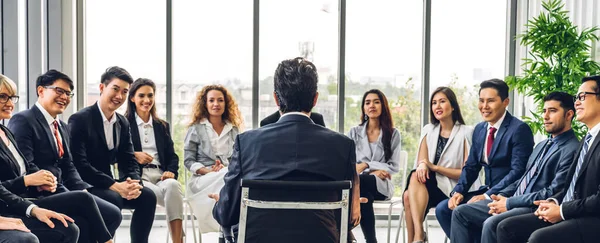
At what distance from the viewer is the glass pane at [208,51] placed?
6.66m

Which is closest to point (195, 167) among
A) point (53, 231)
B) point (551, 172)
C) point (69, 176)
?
point (69, 176)

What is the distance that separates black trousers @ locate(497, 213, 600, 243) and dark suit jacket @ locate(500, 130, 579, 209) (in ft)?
0.82

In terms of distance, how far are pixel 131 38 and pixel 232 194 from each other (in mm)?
4234

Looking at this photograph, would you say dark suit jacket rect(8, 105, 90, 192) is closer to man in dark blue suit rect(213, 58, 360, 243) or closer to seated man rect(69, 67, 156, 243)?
seated man rect(69, 67, 156, 243)

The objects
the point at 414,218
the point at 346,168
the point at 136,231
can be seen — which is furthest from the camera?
the point at 414,218

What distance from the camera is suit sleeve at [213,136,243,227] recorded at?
2.77 meters

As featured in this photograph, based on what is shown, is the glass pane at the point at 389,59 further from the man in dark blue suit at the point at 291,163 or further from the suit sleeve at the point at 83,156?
the man in dark blue suit at the point at 291,163

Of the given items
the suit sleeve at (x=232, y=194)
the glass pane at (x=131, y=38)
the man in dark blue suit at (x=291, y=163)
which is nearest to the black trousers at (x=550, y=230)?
the man in dark blue suit at (x=291, y=163)

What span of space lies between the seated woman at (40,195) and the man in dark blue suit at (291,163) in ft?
4.55

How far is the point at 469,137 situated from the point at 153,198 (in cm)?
253

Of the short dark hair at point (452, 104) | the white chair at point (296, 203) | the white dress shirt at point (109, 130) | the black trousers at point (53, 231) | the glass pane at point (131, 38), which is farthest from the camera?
the glass pane at point (131, 38)

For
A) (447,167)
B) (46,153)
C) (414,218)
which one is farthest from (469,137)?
(46,153)

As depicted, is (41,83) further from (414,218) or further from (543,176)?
(543,176)

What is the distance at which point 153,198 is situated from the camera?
4.99 meters
